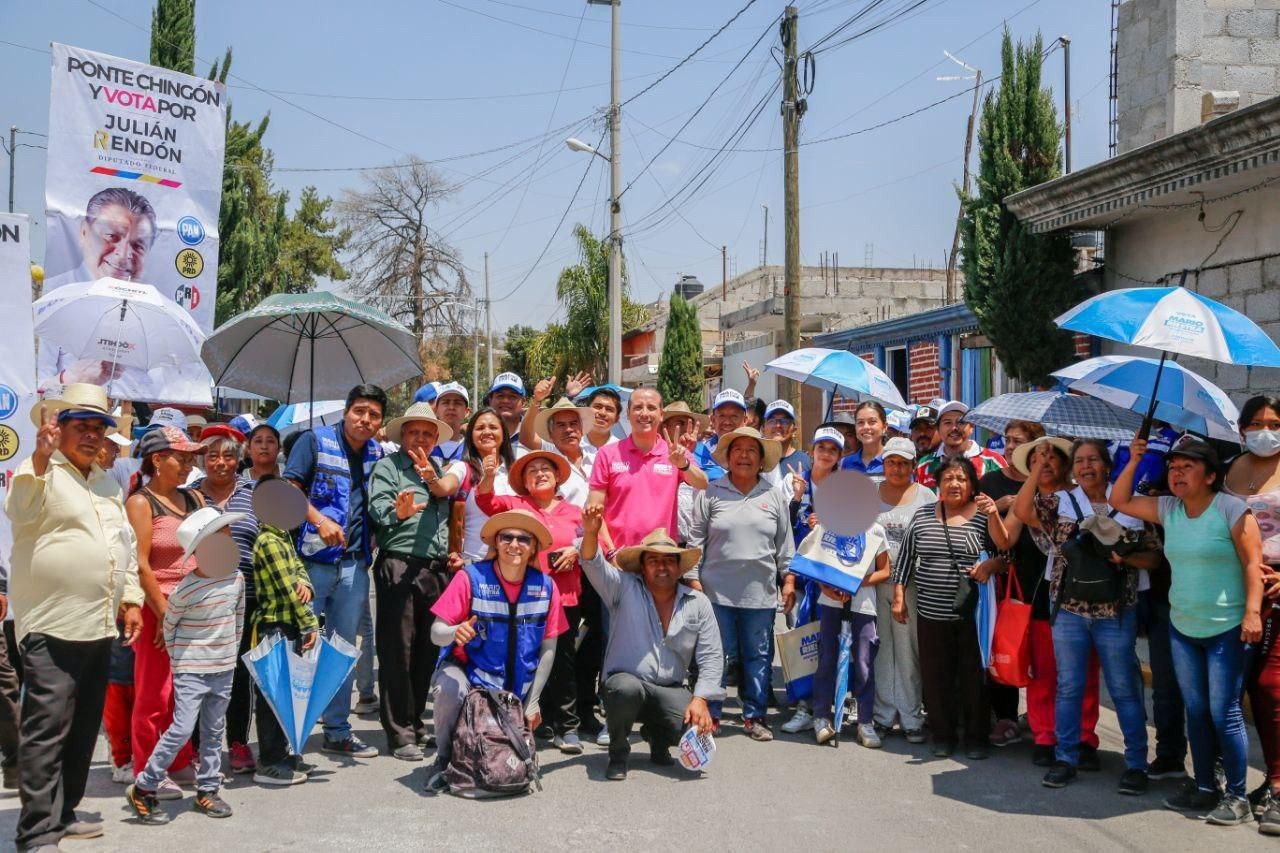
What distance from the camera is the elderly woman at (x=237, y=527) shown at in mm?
6219

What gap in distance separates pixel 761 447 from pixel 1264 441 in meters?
2.86

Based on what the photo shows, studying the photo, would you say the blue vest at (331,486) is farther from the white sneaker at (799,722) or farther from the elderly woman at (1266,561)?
the elderly woman at (1266,561)

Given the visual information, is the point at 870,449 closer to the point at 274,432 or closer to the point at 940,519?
the point at 940,519

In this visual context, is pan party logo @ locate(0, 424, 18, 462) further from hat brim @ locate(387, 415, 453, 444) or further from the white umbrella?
hat brim @ locate(387, 415, 453, 444)

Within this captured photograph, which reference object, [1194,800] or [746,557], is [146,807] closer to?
[746,557]

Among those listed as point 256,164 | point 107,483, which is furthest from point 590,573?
point 256,164

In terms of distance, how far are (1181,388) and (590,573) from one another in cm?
359

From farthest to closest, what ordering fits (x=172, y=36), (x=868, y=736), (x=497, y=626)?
(x=172, y=36)
(x=868, y=736)
(x=497, y=626)

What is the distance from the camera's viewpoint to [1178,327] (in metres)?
5.80

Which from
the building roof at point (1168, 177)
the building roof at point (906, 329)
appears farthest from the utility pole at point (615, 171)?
the building roof at point (1168, 177)

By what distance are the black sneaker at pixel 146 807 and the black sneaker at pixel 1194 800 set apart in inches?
197

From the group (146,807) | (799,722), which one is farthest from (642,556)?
(146,807)

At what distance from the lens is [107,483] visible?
5.30 meters

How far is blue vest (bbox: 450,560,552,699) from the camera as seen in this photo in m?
6.26
